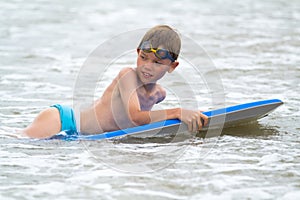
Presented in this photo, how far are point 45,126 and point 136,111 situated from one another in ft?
2.40

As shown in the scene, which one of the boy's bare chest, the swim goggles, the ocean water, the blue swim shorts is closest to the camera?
the ocean water

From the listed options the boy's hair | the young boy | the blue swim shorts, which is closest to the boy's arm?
the young boy

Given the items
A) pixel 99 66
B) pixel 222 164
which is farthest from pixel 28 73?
pixel 222 164

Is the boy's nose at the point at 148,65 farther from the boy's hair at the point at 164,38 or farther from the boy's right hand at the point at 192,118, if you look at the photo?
the boy's right hand at the point at 192,118

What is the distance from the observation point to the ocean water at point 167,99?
3.62 m

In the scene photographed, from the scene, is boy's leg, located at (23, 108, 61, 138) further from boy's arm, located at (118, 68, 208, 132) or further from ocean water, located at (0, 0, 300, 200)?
boy's arm, located at (118, 68, 208, 132)

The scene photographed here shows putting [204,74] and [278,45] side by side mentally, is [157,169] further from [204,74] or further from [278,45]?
[278,45]

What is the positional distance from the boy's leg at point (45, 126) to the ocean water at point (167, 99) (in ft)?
0.30

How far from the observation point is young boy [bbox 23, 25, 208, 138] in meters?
4.39

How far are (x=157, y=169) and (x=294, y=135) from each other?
54.4 inches

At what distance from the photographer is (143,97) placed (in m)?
4.55

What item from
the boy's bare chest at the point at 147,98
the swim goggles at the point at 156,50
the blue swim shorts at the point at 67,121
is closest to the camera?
the swim goggles at the point at 156,50

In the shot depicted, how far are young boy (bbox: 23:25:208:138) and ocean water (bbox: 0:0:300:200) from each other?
0.18 metres

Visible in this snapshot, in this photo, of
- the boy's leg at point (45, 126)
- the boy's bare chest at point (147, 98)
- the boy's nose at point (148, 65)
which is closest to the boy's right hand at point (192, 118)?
the boy's bare chest at point (147, 98)
